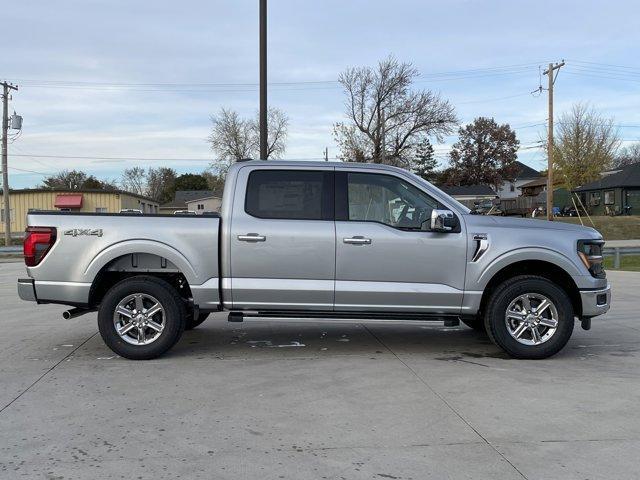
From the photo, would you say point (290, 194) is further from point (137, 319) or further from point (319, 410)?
point (319, 410)

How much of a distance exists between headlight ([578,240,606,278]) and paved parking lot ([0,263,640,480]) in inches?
39.7

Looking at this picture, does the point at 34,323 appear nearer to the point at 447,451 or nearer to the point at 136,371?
the point at 136,371

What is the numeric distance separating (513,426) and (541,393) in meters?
0.93

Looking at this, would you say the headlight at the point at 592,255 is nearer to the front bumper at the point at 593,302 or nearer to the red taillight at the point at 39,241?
the front bumper at the point at 593,302

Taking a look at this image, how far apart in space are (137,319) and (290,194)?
2.10 m

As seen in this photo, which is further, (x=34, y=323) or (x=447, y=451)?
(x=34, y=323)

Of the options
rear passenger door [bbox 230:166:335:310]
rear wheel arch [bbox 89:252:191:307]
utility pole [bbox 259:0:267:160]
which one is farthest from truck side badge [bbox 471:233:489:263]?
utility pole [bbox 259:0:267:160]

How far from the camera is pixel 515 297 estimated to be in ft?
19.9

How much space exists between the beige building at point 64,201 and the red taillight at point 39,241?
4432 centimetres

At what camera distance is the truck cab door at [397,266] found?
19.7 ft

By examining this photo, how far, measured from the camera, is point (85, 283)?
19.7 feet

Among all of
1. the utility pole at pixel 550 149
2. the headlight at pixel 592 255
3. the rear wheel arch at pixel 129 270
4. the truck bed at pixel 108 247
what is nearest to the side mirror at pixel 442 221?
the headlight at pixel 592 255

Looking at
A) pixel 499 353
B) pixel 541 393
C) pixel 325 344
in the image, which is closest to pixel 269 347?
pixel 325 344

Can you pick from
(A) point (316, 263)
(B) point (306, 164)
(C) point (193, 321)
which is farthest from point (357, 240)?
(C) point (193, 321)
